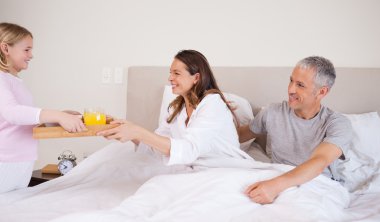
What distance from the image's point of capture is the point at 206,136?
1548 mm

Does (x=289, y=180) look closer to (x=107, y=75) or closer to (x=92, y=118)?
(x=92, y=118)

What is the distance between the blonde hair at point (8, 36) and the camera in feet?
5.33

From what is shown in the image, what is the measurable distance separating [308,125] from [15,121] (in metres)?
1.18

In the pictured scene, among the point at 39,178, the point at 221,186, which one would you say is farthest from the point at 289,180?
the point at 39,178

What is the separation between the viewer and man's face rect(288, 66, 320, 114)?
1681mm

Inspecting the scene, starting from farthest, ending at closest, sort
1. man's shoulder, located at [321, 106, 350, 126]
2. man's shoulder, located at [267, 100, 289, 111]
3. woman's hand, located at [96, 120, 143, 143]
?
man's shoulder, located at [267, 100, 289, 111] < man's shoulder, located at [321, 106, 350, 126] < woman's hand, located at [96, 120, 143, 143]

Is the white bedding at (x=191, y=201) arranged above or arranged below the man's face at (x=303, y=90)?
below

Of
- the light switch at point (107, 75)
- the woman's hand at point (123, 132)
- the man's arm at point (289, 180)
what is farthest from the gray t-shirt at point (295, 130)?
the light switch at point (107, 75)

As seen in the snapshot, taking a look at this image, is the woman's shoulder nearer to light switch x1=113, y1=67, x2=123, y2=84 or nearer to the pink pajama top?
the pink pajama top

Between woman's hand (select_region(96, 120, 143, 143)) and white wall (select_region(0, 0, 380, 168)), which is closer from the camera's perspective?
woman's hand (select_region(96, 120, 143, 143))

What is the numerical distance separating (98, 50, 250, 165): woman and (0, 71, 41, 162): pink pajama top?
31 cm

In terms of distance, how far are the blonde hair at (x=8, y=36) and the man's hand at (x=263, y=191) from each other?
42.4 inches

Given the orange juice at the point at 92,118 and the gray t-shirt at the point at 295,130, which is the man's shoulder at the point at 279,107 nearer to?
the gray t-shirt at the point at 295,130

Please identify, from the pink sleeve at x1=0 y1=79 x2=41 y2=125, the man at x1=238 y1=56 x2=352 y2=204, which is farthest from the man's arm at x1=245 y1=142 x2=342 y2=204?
the pink sleeve at x1=0 y1=79 x2=41 y2=125
